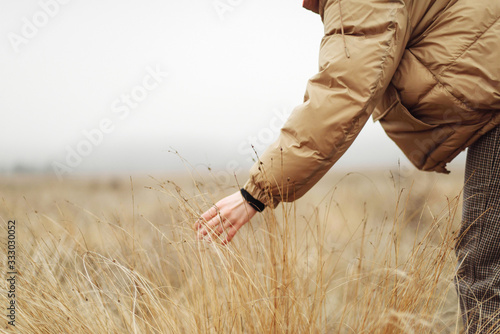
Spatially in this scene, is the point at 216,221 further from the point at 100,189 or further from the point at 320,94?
the point at 100,189

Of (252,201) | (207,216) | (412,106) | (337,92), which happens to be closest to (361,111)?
(337,92)

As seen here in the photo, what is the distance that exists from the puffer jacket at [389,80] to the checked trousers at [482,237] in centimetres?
7

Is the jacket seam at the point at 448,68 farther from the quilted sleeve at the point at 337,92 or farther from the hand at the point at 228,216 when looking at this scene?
the hand at the point at 228,216

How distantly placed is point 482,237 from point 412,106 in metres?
0.50

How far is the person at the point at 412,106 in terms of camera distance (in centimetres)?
110

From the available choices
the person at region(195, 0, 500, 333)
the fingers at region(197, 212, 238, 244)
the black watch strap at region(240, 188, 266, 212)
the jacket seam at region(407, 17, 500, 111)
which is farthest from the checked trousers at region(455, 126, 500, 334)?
the fingers at region(197, 212, 238, 244)

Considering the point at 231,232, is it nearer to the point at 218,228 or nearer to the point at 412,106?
the point at 218,228

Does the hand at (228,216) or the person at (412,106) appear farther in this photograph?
the hand at (228,216)

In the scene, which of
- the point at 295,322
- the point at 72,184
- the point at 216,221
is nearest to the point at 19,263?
the point at 216,221

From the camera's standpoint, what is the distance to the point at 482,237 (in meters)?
1.30

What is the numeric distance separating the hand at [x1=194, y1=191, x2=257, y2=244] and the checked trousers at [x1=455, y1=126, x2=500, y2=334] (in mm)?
738

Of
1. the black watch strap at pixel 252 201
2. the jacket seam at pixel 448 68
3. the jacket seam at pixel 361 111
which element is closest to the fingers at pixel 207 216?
the black watch strap at pixel 252 201

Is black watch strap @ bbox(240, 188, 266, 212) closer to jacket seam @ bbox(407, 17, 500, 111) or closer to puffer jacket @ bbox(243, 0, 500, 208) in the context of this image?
puffer jacket @ bbox(243, 0, 500, 208)

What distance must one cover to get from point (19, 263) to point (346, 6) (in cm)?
162
